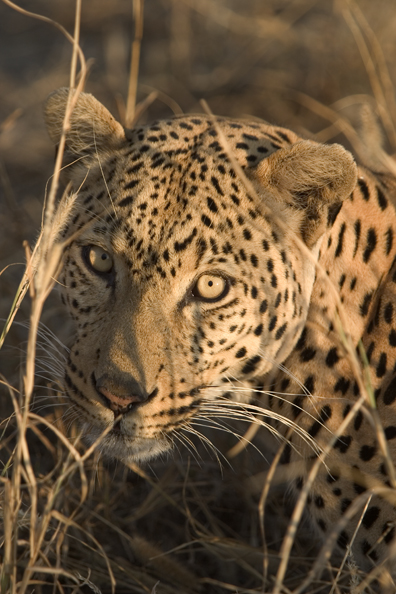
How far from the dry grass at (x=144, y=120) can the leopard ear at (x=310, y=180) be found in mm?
802

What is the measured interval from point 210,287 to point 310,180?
668 mm

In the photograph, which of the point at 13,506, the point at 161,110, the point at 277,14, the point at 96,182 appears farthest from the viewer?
the point at 277,14

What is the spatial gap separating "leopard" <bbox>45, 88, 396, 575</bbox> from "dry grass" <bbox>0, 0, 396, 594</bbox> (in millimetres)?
248

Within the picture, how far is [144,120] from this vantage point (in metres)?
7.21

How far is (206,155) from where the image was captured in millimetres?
3145

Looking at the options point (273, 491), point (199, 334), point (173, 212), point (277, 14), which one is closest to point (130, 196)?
point (173, 212)

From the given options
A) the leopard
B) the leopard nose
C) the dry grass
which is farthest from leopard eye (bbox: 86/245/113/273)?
the leopard nose

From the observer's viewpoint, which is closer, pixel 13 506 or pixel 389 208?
pixel 13 506

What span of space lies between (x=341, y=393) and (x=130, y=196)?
1379 mm

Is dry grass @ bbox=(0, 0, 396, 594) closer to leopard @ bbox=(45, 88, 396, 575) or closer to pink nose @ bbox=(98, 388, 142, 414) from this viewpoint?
leopard @ bbox=(45, 88, 396, 575)

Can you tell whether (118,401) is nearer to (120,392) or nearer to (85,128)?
(120,392)

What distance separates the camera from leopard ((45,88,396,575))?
2.98 metres

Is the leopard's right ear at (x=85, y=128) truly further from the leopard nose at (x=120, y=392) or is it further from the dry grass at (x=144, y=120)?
the leopard nose at (x=120, y=392)

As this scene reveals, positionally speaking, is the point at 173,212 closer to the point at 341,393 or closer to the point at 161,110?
the point at 341,393
